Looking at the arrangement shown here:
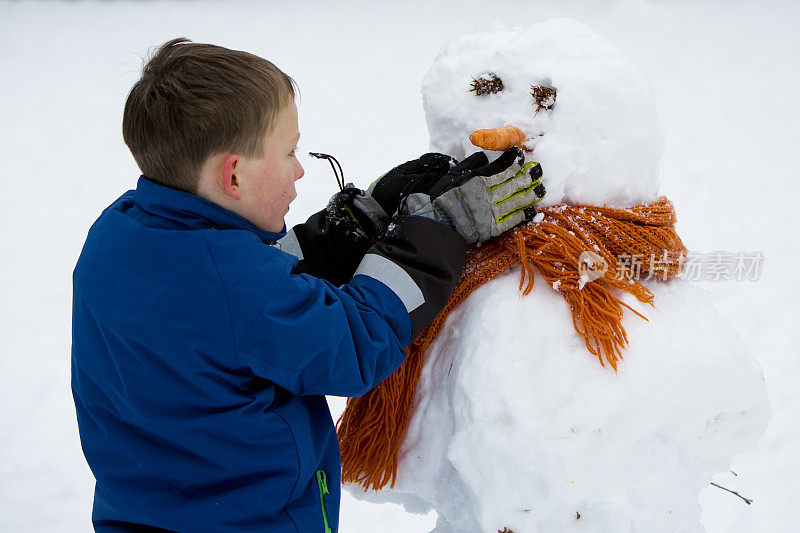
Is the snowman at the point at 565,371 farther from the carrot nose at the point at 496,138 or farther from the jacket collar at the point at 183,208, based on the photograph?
the jacket collar at the point at 183,208

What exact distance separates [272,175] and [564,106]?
0.35m

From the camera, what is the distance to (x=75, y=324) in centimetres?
79

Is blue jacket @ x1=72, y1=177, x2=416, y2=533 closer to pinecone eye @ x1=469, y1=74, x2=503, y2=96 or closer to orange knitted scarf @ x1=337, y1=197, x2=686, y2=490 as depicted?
orange knitted scarf @ x1=337, y1=197, x2=686, y2=490

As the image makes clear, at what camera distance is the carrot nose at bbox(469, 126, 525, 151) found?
81 centimetres

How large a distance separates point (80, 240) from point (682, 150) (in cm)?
221

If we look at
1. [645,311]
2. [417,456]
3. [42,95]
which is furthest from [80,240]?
[645,311]

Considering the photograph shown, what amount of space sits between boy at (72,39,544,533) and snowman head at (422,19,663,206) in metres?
0.07

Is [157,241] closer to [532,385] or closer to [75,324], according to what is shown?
[75,324]

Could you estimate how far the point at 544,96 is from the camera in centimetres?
84

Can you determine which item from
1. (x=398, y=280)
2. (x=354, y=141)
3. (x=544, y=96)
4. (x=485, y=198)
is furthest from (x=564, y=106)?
(x=354, y=141)

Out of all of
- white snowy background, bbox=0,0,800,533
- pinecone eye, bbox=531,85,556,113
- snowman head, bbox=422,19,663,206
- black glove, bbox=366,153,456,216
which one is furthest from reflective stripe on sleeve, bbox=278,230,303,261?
white snowy background, bbox=0,0,800,533

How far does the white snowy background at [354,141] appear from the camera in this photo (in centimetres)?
163

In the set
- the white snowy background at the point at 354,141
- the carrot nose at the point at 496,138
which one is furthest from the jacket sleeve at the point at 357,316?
the white snowy background at the point at 354,141

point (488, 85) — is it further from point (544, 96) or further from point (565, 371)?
point (565, 371)
